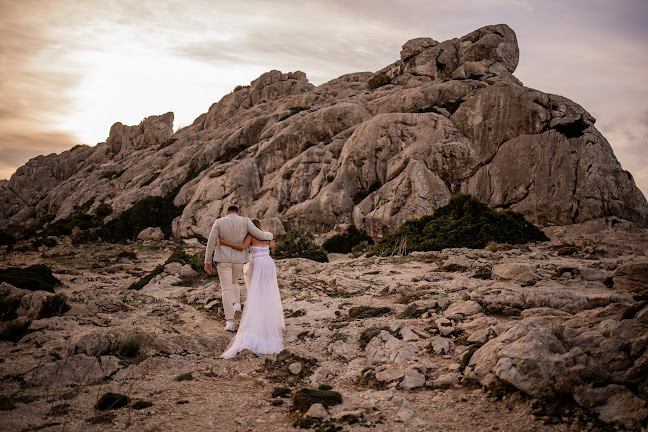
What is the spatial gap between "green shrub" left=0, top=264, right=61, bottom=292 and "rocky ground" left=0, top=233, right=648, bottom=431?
5.94ft

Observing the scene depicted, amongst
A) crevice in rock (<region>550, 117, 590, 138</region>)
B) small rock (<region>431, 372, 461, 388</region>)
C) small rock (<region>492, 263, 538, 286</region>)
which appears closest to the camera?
small rock (<region>431, 372, 461, 388</region>)

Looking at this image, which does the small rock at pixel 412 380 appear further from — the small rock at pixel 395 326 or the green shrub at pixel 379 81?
the green shrub at pixel 379 81

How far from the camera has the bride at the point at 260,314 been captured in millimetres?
7109

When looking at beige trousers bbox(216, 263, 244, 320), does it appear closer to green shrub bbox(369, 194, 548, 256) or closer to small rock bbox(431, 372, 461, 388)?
small rock bbox(431, 372, 461, 388)

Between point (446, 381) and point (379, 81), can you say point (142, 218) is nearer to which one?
point (379, 81)

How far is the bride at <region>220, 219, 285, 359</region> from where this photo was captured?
711 cm

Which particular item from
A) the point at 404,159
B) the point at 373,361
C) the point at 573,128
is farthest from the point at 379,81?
the point at 373,361

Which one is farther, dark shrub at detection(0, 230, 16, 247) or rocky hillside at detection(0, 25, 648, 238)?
dark shrub at detection(0, 230, 16, 247)

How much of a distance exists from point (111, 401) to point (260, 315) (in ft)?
10.2

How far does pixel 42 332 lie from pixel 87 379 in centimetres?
250

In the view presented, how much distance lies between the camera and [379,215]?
28.0m

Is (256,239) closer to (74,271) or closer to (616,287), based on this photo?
(616,287)

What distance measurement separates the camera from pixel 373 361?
238 inches

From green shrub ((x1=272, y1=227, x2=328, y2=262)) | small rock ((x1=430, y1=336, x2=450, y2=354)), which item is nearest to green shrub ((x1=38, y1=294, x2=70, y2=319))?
small rock ((x1=430, y1=336, x2=450, y2=354))
